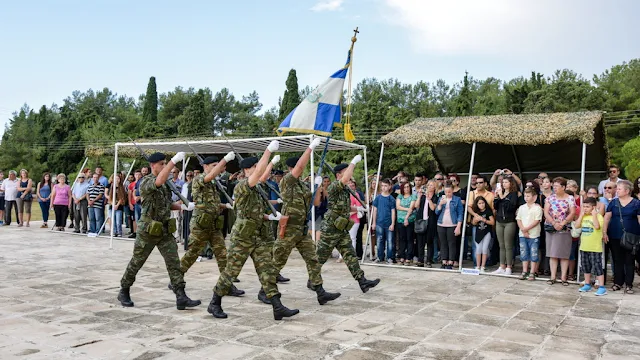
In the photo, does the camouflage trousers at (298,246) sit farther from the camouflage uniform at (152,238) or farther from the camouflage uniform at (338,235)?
the camouflage uniform at (152,238)

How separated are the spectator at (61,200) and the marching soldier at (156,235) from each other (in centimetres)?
993

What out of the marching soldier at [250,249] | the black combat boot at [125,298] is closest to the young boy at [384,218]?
the marching soldier at [250,249]

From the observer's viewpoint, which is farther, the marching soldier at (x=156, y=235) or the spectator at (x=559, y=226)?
the spectator at (x=559, y=226)

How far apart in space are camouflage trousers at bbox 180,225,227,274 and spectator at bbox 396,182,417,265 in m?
4.14

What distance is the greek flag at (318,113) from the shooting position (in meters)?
8.57

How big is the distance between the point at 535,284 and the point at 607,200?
1904 mm

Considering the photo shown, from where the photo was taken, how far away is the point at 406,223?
9961 mm

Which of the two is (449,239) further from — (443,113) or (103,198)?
(443,113)

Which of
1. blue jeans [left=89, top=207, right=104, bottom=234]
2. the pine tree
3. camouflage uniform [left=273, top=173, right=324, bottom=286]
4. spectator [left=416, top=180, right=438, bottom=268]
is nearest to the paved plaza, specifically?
camouflage uniform [left=273, top=173, right=324, bottom=286]

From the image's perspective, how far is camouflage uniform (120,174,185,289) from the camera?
6.29 meters

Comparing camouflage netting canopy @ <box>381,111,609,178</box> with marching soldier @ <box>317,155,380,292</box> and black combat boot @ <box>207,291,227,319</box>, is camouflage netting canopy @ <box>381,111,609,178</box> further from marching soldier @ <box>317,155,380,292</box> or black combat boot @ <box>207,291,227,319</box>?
black combat boot @ <box>207,291,227,319</box>

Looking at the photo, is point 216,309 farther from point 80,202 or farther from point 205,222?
point 80,202

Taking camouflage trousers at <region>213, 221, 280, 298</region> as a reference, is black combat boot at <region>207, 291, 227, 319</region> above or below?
below

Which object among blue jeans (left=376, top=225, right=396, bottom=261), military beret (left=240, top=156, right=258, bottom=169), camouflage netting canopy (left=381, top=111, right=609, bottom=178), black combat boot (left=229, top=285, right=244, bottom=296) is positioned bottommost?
black combat boot (left=229, top=285, right=244, bottom=296)
